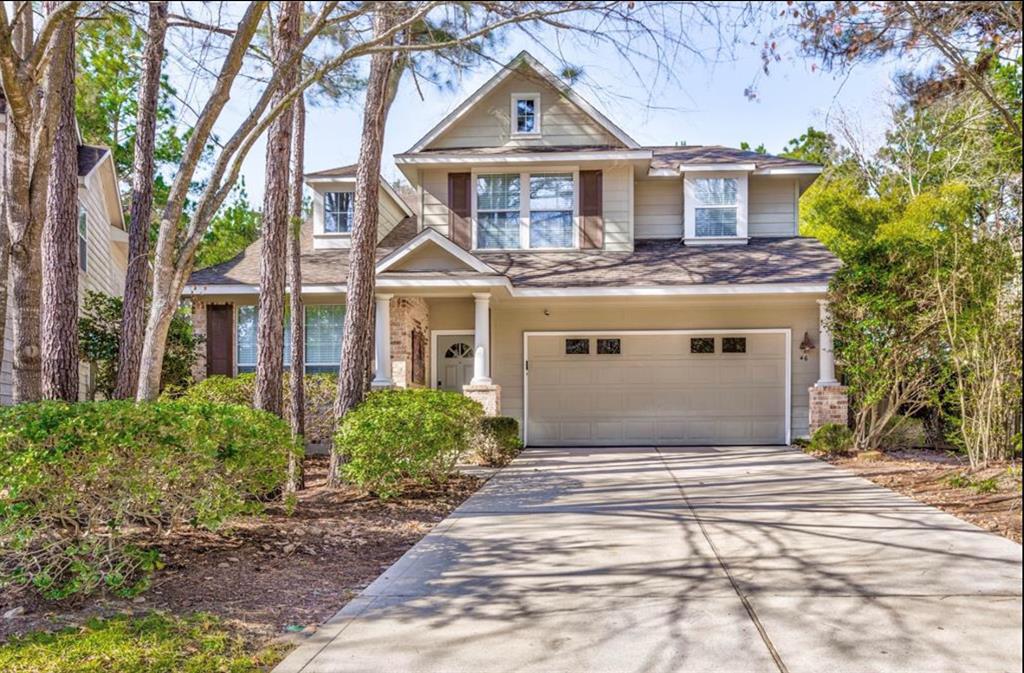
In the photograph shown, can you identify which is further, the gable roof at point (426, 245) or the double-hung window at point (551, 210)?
the double-hung window at point (551, 210)

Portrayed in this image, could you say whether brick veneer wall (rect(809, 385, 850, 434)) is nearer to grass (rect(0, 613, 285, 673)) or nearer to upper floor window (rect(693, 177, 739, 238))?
upper floor window (rect(693, 177, 739, 238))

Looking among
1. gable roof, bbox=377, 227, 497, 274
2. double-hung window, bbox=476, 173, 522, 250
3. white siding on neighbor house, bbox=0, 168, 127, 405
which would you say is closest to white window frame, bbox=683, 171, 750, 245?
double-hung window, bbox=476, 173, 522, 250

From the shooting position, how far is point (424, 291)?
12422mm

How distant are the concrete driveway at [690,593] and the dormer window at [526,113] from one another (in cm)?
843

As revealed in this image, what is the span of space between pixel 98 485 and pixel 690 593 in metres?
3.44

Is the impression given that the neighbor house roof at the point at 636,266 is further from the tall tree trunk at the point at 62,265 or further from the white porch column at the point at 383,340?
the tall tree trunk at the point at 62,265

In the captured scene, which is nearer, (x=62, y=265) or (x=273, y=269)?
(x=62, y=265)

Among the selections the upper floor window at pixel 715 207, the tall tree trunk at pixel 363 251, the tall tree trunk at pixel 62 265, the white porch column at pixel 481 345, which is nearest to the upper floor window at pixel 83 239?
the white porch column at pixel 481 345

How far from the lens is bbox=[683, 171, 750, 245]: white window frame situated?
1437cm

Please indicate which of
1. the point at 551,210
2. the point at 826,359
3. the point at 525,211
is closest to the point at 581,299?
the point at 551,210

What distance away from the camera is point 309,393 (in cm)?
1219

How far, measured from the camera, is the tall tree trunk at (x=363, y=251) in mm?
8766

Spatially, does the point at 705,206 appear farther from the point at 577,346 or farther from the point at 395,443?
the point at 395,443

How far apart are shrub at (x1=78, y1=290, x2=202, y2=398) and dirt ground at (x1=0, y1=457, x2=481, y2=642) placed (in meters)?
5.90
